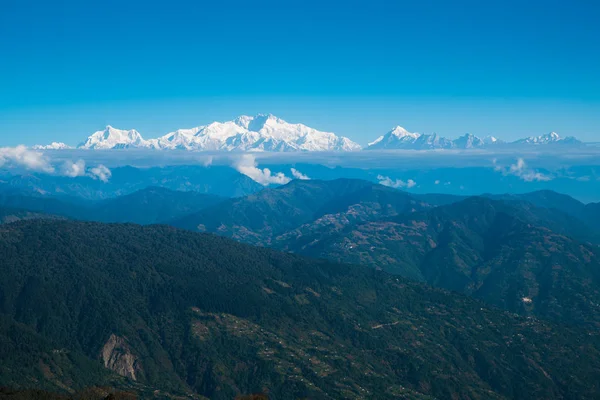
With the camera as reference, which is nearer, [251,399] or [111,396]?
[251,399]
